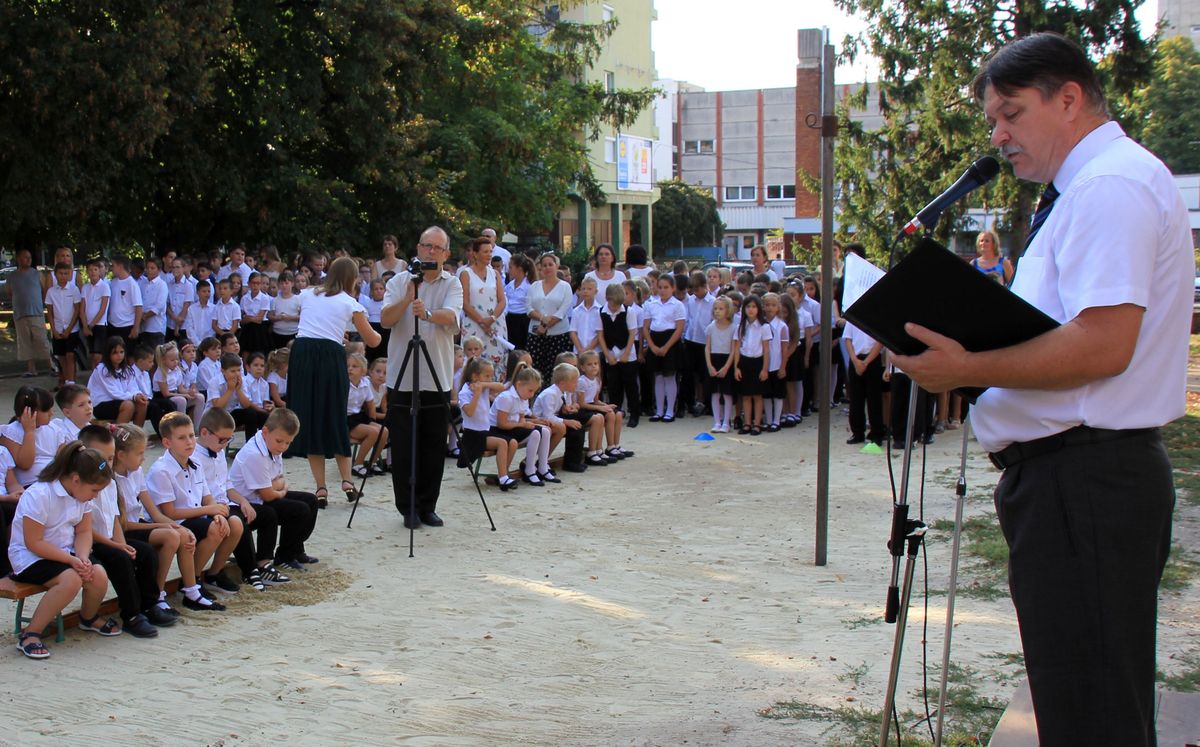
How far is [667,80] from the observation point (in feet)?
246

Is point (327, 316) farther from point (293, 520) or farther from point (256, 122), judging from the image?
point (256, 122)

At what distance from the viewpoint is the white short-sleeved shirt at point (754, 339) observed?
44.8 ft

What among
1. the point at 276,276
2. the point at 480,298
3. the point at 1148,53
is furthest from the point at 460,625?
the point at 1148,53

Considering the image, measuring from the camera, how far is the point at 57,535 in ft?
19.1

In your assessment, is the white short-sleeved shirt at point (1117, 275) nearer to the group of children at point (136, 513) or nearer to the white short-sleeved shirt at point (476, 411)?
the group of children at point (136, 513)

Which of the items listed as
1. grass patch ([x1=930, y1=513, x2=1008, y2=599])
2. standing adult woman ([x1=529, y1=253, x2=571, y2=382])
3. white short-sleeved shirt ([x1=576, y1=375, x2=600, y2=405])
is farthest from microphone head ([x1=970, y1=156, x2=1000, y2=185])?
standing adult woman ([x1=529, y1=253, x2=571, y2=382])

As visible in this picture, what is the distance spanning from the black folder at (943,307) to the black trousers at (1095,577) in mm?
293

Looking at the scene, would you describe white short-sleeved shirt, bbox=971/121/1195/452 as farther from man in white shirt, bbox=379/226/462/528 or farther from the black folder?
man in white shirt, bbox=379/226/462/528

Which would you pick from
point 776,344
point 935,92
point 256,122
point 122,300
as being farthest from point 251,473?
point 935,92

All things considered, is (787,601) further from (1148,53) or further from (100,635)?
(1148,53)

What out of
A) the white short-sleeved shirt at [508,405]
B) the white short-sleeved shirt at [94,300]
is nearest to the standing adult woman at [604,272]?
the white short-sleeved shirt at [508,405]

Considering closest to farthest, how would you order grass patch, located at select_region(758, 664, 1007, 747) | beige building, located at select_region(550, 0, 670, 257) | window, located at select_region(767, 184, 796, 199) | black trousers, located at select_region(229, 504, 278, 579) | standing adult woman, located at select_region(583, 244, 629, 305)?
grass patch, located at select_region(758, 664, 1007, 747) < black trousers, located at select_region(229, 504, 278, 579) < standing adult woman, located at select_region(583, 244, 629, 305) < beige building, located at select_region(550, 0, 670, 257) < window, located at select_region(767, 184, 796, 199)

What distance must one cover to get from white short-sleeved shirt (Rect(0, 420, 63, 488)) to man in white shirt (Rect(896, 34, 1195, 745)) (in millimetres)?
5823

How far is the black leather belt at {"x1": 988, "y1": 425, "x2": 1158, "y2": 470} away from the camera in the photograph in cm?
254
